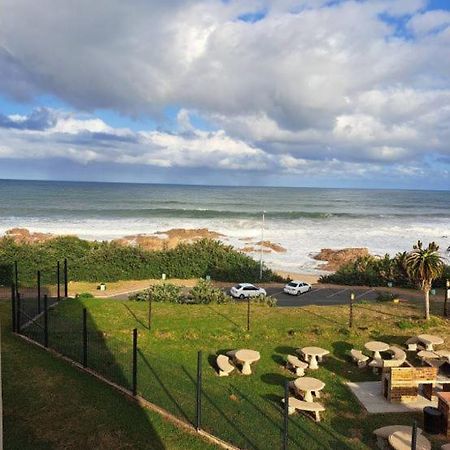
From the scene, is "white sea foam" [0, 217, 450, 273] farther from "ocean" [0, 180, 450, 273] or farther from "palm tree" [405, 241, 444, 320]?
"palm tree" [405, 241, 444, 320]

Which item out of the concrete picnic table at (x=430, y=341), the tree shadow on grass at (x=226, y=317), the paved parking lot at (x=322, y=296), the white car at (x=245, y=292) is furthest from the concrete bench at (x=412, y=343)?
the white car at (x=245, y=292)

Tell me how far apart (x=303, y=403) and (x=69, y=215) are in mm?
87777

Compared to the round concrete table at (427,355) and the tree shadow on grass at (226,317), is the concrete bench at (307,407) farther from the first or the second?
the tree shadow on grass at (226,317)

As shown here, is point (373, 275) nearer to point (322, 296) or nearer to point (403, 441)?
point (322, 296)

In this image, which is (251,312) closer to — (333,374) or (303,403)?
(333,374)

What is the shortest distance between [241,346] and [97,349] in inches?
225

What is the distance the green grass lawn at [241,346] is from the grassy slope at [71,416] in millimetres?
333

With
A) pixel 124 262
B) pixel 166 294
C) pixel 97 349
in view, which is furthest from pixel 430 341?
pixel 124 262

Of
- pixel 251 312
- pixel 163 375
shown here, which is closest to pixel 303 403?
pixel 163 375

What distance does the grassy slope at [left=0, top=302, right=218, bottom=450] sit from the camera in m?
10.7

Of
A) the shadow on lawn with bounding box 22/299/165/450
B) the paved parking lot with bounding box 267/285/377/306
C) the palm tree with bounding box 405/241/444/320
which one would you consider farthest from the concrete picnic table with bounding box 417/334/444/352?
the paved parking lot with bounding box 267/285/377/306

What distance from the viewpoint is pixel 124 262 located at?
133 ft

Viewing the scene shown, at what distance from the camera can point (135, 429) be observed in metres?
11.3

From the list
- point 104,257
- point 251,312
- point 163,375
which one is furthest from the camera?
point 104,257
